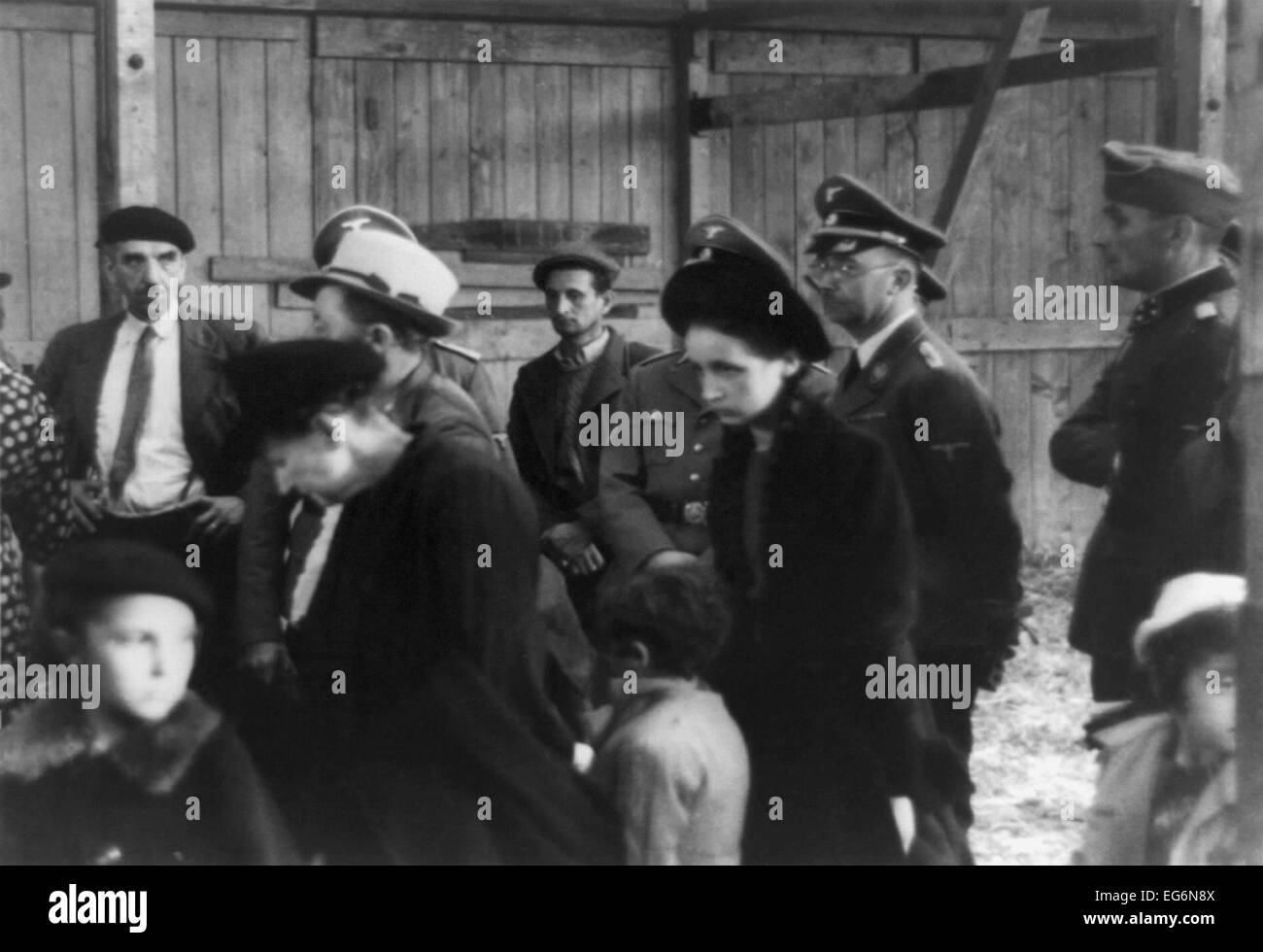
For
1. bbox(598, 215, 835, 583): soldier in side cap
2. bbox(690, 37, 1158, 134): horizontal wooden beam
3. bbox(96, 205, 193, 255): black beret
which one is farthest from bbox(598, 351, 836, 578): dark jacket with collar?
bbox(690, 37, 1158, 134): horizontal wooden beam

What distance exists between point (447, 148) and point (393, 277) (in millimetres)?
2188

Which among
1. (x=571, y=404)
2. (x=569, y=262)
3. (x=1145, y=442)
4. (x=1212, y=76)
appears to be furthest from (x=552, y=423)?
(x=1212, y=76)

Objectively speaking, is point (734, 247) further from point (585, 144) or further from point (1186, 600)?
point (585, 144)

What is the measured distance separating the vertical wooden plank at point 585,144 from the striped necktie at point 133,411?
2.32 metres

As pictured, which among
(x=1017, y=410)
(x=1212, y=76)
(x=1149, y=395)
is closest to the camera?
(x=1149, y=395)

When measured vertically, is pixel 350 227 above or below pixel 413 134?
below

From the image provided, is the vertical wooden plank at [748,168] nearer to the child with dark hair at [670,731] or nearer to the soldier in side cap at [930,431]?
the soldier in side cap at [930,431]

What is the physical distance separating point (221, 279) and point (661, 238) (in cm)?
136

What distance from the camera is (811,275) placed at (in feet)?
15.8

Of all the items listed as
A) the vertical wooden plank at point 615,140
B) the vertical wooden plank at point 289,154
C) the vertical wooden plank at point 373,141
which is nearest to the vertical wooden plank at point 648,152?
the vertical wooden plank at point 615,140

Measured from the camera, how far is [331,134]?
260 inches

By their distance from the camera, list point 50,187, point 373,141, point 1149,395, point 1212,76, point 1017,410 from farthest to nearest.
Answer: point 373,141, point 50,187, point 1017,410, point 1212,76, point 1149,395
